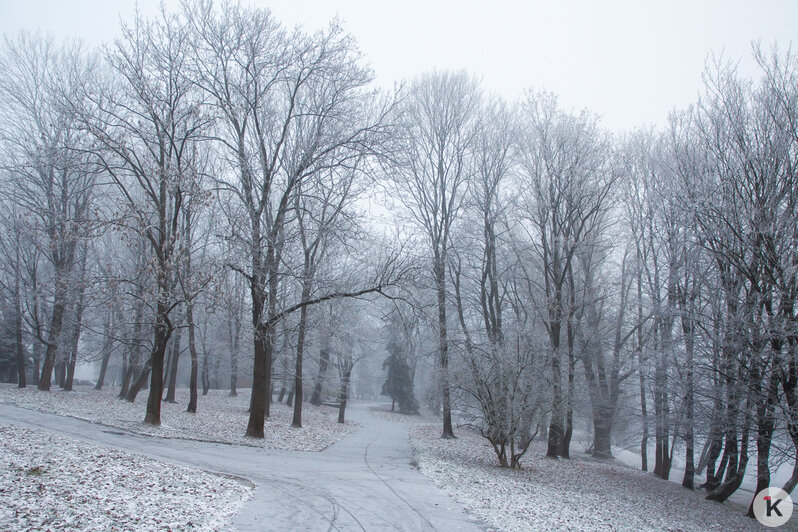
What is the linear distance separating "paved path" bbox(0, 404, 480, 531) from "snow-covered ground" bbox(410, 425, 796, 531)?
62 cm

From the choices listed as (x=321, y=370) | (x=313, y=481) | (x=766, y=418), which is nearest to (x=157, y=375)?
(x=313, y=481)

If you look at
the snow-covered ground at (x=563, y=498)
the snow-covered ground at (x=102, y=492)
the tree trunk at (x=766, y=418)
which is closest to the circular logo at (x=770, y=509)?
the snow-covered ground at (x=563, y=498)

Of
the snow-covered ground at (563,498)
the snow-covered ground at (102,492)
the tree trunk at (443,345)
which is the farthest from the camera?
the tree trunk at (443,345)

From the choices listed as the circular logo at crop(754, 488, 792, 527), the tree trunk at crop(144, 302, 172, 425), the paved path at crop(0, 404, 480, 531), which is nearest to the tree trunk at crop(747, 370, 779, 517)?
the circular logo at crop(754, 488, 792, 527)

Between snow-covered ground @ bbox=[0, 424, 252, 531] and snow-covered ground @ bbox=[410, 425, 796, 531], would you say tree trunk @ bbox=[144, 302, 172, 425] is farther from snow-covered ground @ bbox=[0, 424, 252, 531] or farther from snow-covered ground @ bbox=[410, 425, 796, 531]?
snow-covered ground @ bbox=[410, 425, 796, 531]

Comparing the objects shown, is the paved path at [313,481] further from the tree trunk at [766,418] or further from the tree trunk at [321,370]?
the tree trunk at [321,370]

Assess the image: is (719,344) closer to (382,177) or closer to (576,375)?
(576,375)

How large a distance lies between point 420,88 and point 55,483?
66.7 feet

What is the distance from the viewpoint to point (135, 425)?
14047 millimetres

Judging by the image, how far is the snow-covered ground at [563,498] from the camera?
817cm

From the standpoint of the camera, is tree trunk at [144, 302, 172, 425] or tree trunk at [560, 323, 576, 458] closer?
tree trunk at [144, 302, 172, 425]

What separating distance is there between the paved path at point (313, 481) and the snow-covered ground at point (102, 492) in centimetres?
51

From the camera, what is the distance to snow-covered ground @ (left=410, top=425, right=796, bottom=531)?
8.17 metres

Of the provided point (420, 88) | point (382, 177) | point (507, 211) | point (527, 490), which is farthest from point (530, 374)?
point (420, 88)
